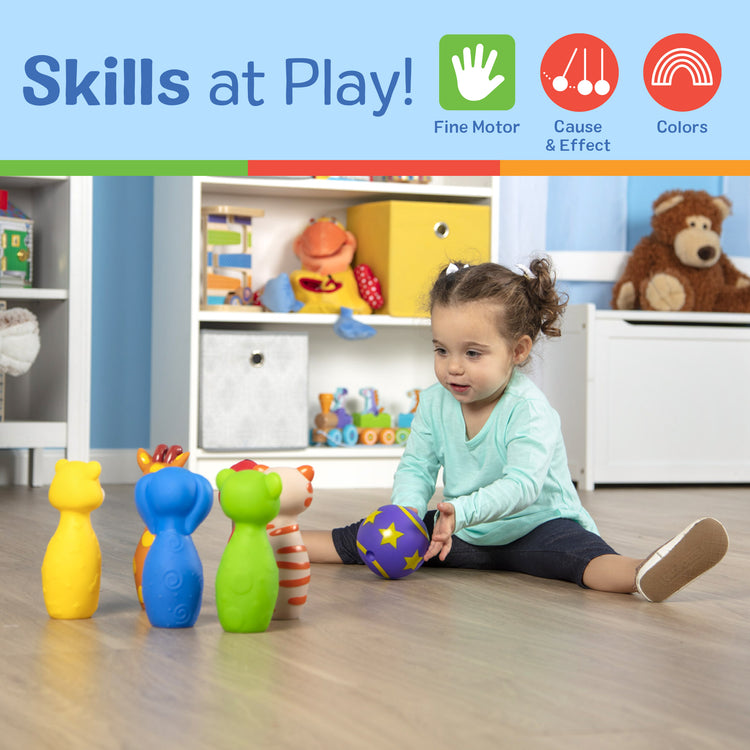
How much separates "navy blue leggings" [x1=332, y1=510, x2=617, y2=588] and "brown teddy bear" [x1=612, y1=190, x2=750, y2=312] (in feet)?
5.35

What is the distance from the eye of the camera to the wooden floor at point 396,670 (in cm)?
68

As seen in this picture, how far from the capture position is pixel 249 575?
0.94 meters

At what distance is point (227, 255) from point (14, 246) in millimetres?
470

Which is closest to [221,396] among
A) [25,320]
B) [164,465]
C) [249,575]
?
[25,320]

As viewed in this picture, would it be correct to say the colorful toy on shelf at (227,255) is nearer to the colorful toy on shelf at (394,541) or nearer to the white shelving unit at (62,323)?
the white shelving unit at (62,323)

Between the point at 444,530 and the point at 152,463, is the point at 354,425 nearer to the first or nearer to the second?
the point at 444,530

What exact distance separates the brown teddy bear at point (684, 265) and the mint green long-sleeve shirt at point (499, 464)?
1.58m

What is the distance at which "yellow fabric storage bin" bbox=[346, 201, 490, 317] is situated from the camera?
2.47 meters

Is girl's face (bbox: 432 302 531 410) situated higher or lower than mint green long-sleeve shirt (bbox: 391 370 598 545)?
higher

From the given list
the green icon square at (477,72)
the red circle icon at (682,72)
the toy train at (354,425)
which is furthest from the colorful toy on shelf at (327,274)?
the red circle icon at (682,72)

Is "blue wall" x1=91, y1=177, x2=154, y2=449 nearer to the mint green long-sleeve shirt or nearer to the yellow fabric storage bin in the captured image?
the yellow fabric storage bin

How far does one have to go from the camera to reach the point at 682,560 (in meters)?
1.15

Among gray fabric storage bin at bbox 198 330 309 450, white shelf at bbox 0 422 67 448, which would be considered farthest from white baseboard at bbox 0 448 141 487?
gray fabric storage bin at bbox 198 330 309 450

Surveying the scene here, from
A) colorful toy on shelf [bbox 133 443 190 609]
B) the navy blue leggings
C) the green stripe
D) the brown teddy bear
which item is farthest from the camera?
the brown teddy bear
